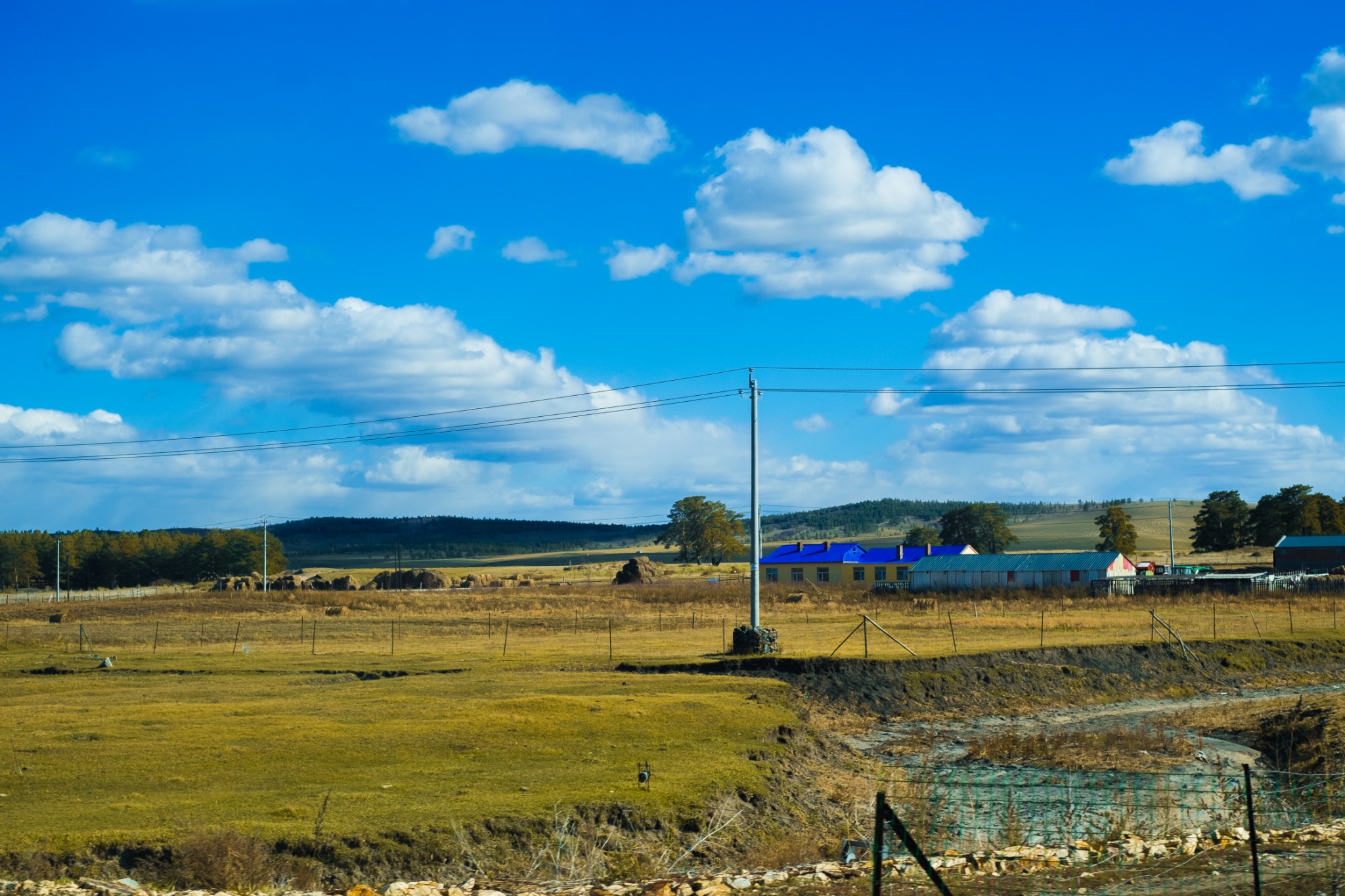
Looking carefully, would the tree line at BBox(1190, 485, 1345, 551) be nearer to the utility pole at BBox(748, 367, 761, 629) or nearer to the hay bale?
the hay bale

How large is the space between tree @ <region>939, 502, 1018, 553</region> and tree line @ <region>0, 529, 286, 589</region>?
4180 inches

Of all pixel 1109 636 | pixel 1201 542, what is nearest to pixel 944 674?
pixel 1109 636

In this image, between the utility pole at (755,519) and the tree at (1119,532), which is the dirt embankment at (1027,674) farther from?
the tree at (1119,532)

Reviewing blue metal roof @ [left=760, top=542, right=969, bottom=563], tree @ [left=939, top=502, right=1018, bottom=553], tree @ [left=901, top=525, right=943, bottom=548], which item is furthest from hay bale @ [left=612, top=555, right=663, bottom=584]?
tree @ [left=939, top=502, right=1018, bottom=553]

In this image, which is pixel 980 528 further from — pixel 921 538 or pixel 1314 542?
pixel 1314 542

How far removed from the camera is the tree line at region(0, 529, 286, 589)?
173 m

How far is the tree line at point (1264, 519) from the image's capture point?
479 feet

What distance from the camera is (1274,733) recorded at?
3059 centimetres

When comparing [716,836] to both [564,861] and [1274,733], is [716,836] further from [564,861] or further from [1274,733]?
[1274,733]

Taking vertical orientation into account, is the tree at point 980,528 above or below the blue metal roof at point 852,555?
above

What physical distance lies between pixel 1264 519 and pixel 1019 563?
7227 centimetres

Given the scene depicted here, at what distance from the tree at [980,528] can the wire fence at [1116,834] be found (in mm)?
152299

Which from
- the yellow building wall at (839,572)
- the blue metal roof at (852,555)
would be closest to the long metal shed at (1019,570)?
the yellow building wall at (839,572)

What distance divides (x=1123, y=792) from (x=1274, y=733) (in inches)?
435
